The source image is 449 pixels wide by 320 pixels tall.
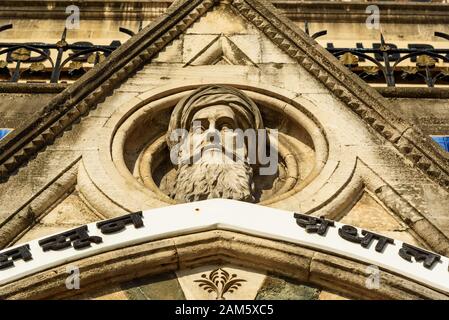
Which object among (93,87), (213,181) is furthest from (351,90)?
(93,87)

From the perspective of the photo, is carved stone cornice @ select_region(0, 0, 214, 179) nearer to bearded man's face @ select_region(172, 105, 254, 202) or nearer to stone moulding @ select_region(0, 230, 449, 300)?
bearded man's face @ select_region(172, 105, 254, 202)

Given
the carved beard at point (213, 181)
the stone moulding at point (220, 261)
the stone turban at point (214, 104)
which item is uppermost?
the stone turban at point (214, 104)

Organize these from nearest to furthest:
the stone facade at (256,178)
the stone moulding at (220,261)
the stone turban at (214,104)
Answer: the stone moulding at (220,261), the stone facade at (256,178), the stone turban at (214,104)

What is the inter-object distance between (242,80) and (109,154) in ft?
6.48

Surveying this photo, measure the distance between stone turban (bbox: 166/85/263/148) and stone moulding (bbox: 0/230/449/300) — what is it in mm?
1997

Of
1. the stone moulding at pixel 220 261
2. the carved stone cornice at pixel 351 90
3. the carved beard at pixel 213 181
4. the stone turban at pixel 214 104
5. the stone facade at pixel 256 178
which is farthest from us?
the stone turban at pixel 214 104

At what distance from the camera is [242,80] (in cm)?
1010

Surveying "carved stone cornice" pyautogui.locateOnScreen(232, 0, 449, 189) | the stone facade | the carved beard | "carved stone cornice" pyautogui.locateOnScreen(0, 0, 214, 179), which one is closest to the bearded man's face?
the carved beard

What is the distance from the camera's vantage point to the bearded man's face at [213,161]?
27.4 ft

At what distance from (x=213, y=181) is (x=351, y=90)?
2.16 m

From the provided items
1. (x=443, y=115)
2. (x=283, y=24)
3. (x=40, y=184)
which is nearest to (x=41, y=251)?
(x=40, y=184)

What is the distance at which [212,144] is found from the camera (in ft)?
28.9

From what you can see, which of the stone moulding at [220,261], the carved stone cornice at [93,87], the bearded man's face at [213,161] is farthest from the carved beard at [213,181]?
the carved stone cornice at [93,87]

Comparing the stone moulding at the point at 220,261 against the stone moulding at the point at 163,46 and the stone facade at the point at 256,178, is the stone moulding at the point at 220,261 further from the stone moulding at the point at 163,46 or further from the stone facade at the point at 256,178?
the stone moulding at the point at 163,46
